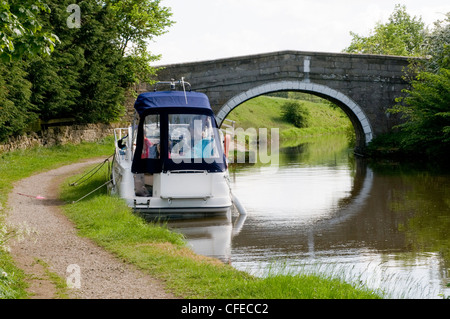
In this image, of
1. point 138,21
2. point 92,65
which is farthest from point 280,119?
point 92,65

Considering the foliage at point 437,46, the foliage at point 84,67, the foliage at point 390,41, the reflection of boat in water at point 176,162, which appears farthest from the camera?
the foliage at point 390,41

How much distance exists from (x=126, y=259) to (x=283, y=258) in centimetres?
237

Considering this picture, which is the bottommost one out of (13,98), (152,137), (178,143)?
(178,143)

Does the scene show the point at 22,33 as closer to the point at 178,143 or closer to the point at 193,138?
the point at 178,143

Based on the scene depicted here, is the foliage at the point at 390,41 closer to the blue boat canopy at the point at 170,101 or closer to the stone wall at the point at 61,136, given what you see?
the stone wall at the point at 61,136

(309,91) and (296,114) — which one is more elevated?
(309,91)

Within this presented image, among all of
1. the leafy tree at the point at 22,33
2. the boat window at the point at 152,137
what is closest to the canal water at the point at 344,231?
the boat window at the point at 152,137

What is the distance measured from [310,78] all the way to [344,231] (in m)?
16.7

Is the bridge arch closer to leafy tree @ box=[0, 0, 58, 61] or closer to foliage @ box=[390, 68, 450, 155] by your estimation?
foliage @ box=[390, 68, 450, 155]

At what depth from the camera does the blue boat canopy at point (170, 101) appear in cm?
1196

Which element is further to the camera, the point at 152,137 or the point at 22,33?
the point at 152,137

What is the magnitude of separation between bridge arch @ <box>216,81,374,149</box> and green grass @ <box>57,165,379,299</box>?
15.9 metres

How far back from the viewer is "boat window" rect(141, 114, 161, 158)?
Result: 39.0ft

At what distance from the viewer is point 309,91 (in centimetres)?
2714
